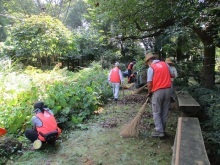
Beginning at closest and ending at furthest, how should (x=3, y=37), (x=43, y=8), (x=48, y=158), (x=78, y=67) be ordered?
(x=48, y=158) < (x=78, y=67) < (x=43, y=8) < (x=3, y=37)

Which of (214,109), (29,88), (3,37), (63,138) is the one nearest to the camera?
(214,109)

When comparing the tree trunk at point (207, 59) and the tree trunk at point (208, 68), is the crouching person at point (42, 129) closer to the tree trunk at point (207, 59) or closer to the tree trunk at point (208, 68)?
the tree trunk at point (207, 59)

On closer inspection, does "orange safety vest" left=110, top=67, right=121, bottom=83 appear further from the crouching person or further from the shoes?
the crouching person

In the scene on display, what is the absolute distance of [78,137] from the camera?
531cm

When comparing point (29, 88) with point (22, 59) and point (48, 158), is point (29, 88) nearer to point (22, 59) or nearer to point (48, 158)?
point (48, 158)

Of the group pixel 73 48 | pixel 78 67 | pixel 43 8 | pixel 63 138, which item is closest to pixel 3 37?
pixel 43 8

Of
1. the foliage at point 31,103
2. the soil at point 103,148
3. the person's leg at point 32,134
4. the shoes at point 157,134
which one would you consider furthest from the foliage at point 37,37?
the shoes at point 157,134

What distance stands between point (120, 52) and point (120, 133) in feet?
62.6

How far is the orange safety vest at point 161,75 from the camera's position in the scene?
4797 mm

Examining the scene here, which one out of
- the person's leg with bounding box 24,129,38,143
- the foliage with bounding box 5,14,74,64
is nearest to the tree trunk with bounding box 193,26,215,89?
the person's leg with bounding box 24,129,38,143

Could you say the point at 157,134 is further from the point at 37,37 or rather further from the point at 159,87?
the point at 37,37

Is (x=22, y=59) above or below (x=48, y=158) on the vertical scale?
above

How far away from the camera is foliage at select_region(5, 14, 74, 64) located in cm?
1413

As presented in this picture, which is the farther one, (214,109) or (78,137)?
(78,137)
